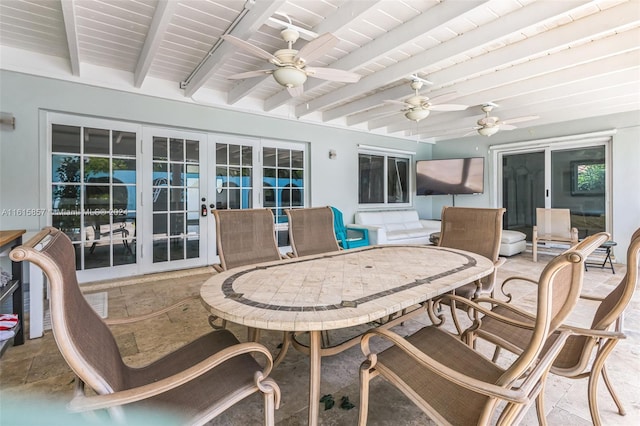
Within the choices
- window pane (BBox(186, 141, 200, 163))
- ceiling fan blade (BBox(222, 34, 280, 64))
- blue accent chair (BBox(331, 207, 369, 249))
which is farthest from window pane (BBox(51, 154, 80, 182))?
blue accent chair (BBox(331, 207, 369, 249))

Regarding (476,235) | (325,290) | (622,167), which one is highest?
(622,167)

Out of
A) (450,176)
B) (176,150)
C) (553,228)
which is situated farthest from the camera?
(450,176)

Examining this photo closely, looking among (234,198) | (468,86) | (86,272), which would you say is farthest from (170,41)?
(468,86)

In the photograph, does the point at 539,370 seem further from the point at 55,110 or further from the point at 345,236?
the point at 55,110

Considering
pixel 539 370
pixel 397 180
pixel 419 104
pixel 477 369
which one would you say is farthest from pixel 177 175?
pixel 397 180

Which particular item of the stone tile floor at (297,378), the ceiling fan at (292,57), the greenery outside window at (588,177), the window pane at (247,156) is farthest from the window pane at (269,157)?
the greenery outside window at (588,177)

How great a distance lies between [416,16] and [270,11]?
1.21 meters

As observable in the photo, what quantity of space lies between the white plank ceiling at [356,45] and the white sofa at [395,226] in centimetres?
218

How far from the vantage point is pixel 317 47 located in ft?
6.86

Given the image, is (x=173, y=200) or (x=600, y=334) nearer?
(x=600, y=334)

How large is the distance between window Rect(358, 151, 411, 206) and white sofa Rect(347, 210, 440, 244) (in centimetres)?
46

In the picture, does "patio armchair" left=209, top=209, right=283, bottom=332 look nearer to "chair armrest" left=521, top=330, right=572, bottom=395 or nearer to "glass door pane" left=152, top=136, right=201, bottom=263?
"chair armrest" left=521, top=330, right=572, bottom=395

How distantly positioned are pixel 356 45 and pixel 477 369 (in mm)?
2941

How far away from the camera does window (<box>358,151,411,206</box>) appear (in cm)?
643
